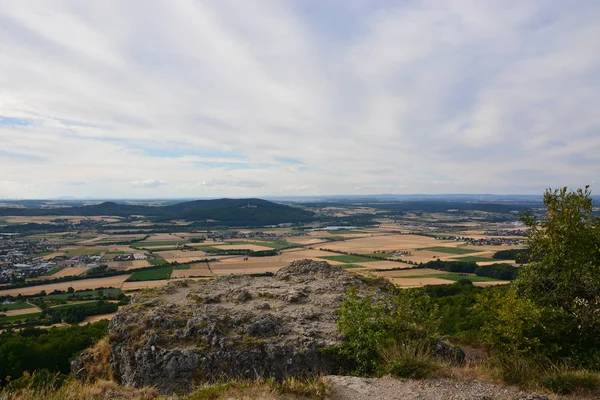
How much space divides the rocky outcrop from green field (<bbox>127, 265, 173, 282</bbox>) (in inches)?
1728

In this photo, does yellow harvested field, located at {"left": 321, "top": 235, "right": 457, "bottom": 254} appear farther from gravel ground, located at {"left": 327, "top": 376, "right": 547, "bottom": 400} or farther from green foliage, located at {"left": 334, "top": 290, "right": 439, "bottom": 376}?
gravel ground, located at {"left": 327, "top": 376, "right": 547, "bottom": 400}

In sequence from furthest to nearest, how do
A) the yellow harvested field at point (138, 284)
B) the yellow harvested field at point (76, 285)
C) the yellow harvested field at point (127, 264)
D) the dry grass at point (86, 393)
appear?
the yellow harvested field at point (127, 264) → the yellow harvested field at point (76, 285) → the yellow harvested field at point (138, 284) → the dry grass at point (86, 393)

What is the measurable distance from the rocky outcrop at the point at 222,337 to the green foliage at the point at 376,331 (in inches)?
30.6

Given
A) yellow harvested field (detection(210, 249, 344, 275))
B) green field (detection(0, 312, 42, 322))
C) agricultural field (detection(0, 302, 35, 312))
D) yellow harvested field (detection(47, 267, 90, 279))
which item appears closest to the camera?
green field (detection(0, 312, 42, 322))

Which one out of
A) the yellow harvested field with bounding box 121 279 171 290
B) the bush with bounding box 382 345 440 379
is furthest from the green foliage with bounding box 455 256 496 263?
the bush with bounding box 382 345 440 379

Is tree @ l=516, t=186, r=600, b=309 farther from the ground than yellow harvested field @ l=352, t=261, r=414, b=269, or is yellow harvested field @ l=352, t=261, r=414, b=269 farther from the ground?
tree @ l=516, t=186, r=600, b=309

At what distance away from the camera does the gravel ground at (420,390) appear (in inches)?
320

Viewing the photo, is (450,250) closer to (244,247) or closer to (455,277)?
(455,277)

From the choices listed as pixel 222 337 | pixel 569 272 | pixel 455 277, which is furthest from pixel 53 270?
pixel 569 272

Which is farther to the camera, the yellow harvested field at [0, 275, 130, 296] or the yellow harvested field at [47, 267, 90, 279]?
the yellow harvested field at [47, 267, 90, 279]

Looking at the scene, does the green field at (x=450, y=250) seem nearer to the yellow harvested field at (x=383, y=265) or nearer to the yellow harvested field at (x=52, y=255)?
the yellow harvested field at (x=383, y=265)

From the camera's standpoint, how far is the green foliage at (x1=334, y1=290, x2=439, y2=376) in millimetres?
10570

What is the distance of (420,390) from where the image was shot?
8.50m

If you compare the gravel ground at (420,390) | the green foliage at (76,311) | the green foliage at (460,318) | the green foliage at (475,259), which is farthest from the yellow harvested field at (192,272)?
the green foliage at (475,259)
